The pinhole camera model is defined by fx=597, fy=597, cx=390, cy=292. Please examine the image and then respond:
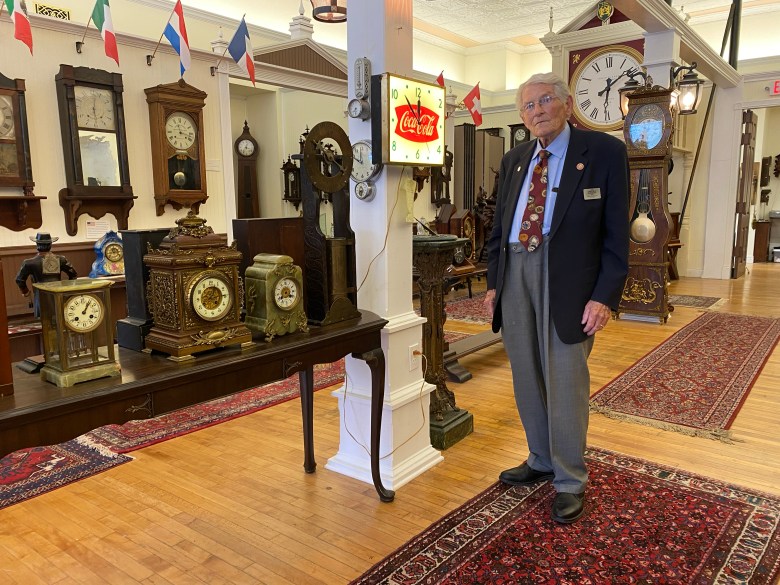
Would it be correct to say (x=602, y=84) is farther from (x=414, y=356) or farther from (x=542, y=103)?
(x=414, y=356)

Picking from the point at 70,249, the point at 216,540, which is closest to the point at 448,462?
the point at 216,540

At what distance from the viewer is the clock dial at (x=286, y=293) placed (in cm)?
200

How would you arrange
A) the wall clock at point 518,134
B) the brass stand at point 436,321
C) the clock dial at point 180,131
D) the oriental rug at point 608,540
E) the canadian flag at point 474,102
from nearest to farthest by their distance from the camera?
the oriental rug at point 608,540 → the brass stand at point 436,321 → the clock dial at point 180,131 → the canadian flag at point 474,102 → the wall clock at point 518,134

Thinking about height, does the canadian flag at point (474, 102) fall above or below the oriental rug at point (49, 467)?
above

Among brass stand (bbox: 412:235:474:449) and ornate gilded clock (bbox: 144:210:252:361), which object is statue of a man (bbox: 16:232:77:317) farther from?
brass stand (bbox: 412:235:474:449)

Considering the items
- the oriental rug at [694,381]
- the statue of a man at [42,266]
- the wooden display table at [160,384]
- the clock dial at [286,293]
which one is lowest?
the oriental rug at [694,381]

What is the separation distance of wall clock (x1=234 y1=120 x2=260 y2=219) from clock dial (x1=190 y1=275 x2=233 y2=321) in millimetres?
6765

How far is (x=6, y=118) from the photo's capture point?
4.28 m

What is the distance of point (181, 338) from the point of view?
5.67 ft

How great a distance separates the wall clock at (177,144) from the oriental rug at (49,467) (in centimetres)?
277

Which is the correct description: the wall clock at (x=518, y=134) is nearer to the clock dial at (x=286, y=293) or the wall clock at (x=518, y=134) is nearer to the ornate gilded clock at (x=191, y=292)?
the clock dial at (x=286, y=293)

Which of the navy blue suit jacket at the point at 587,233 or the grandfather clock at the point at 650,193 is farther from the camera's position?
the grandfather clock at the point at 650,193

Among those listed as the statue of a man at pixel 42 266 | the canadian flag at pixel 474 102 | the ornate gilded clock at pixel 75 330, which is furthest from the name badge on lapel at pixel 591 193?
the canadian flag at pixel 474 102

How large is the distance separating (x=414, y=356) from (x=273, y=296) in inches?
36.6
